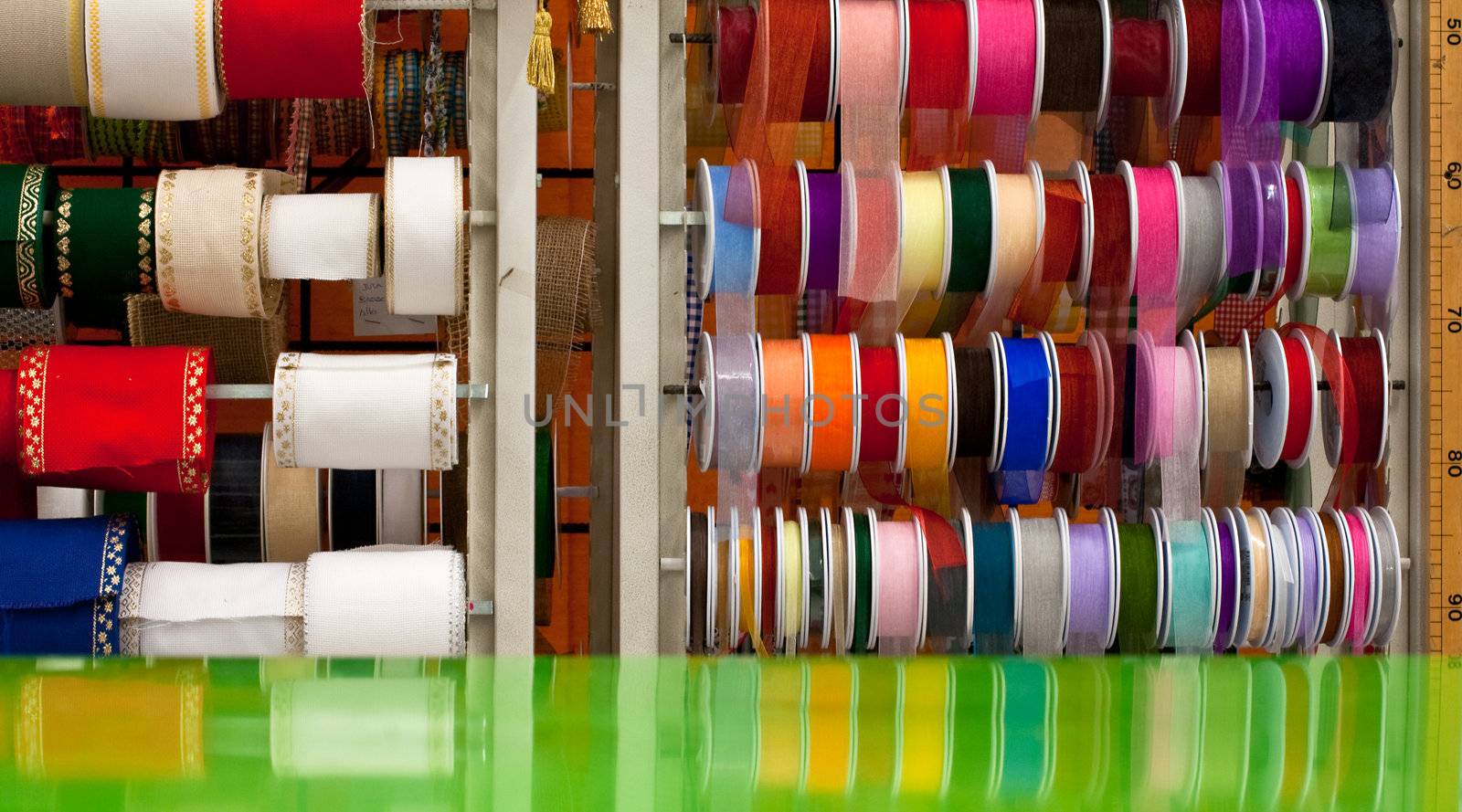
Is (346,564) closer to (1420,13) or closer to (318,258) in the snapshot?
(318,258)

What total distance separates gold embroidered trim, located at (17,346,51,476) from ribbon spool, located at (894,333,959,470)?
1.11 m

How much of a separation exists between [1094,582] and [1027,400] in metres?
0.26

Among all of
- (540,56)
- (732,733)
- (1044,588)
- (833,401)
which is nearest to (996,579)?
(1044,588)

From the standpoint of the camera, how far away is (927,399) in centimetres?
192

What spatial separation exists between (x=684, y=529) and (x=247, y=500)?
64 cm

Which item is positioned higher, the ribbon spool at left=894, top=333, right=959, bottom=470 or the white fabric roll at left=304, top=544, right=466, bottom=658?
the ribbon spool at left=894, top=333, right=959, bottom=470

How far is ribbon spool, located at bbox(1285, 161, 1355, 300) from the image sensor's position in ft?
6.52

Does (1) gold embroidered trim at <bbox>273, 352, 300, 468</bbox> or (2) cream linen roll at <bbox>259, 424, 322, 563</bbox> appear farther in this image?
(2) cream linen roll at <bbox>259, 424, 322, 563</bbox>

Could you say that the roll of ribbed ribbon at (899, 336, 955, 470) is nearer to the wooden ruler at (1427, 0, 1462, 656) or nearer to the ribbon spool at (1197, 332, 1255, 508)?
the ribbon spool at (1197, 332, 1255, 508)

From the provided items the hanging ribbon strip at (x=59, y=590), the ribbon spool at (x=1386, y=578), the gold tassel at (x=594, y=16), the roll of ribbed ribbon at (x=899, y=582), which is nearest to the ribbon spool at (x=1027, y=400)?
the roll of ribbed ribbon at (x=899, y=582)

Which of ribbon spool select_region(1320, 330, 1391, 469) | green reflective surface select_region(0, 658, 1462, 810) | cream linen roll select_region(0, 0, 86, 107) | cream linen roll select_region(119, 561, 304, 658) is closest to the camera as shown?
green reflective surface select_region(0, 658, 1462, 810)

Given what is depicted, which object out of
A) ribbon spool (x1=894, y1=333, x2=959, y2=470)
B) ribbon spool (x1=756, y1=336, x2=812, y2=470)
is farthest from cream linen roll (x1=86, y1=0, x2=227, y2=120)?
ribbon spool (x1=894, y1=333, x2=959, y2=470)

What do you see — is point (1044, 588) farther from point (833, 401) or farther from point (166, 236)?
point (166, 236)

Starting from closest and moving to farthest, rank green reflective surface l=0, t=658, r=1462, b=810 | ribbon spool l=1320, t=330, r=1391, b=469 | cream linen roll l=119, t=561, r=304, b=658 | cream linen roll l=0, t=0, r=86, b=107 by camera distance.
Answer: green reflective surface l=0, t=658, r=1462, b=810
cream linen roll l=0, t=0, r=86, b=107
cream linen roll l=119, t=561, r=304, b=658
ribbon spool l=1320, t=330, r=1391, b=469
